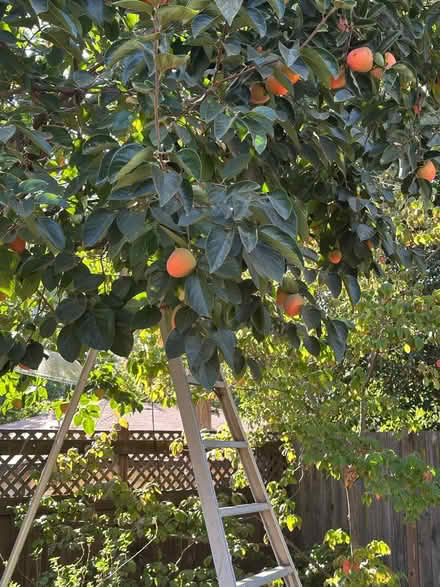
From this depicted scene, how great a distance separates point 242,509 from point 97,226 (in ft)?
4.70

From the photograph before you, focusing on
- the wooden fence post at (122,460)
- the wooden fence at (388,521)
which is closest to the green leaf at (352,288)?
the wooden fence at (388,521)

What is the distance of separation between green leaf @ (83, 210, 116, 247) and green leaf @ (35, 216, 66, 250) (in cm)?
6

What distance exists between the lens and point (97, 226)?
4.42 feet

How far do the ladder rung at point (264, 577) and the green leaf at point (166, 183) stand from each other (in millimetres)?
1508

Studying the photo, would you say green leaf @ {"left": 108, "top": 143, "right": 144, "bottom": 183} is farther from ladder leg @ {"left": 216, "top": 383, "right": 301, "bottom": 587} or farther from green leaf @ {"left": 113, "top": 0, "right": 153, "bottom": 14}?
ladder leg @ {"left": 216, "top": 383, "right": 301, "bottom": 587}

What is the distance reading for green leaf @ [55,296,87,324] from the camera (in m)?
1.61

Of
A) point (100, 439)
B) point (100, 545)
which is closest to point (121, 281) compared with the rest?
point (100, 439)

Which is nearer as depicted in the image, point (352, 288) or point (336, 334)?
point (336, 334)

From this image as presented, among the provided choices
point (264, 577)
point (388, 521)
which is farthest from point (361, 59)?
point (388, 521)

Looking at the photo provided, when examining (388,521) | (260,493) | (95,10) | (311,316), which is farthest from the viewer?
(388,521)

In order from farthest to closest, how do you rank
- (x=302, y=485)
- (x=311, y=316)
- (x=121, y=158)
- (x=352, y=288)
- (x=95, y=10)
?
(x=302, y=485) → (x=352, y=288) → (x=311, y=316) → (x=95, y=10) → (x=121, y=158)

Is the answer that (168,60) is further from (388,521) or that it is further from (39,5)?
(388,521)

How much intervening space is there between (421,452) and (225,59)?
13.2ft

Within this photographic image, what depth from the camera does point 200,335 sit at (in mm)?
1408
